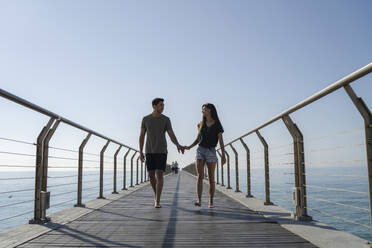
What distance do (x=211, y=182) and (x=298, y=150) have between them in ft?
4.85

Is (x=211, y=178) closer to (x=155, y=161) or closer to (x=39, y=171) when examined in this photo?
(x=155, y=161)

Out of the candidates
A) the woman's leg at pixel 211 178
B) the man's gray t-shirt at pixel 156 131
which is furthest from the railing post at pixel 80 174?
the woman's leg at pixel 211 178

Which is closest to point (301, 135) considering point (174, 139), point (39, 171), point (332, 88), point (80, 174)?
point (332, 88)

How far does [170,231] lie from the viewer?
2.71 metres

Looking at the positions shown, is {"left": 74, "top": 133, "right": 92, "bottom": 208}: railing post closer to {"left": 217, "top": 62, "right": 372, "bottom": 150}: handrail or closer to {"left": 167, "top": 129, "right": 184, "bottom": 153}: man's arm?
{"left": 167, "top": 129, "right": 184, "bottom": 153}: man's arm

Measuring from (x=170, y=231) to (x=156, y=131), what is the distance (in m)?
1.89

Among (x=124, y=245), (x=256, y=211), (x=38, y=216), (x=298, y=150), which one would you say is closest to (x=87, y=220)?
(x=38, y=216)

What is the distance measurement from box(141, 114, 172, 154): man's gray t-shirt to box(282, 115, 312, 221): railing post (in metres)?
1.73

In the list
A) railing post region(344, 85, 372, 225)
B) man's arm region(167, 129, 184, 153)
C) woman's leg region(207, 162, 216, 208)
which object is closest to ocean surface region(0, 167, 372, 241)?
railing post region(344, 85, 372, 225)

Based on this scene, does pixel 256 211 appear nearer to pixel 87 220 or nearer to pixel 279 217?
pixel 279 217

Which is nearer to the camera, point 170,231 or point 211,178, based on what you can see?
point 170,231

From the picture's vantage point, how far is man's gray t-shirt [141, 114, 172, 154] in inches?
172

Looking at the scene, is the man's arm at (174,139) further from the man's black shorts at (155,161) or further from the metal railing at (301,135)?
the metal railing at (301,135)

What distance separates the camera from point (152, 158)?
171 inches
